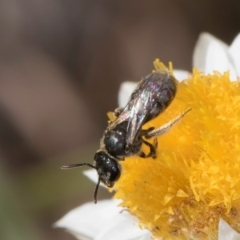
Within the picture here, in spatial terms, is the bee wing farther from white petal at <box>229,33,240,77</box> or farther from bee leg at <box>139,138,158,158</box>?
white petal at <box>229,33,240,77</box>

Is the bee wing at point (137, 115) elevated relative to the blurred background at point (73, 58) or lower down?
elevated

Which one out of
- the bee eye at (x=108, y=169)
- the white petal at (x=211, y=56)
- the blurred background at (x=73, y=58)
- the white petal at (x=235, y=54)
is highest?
the white petal at (x=235, y=54)

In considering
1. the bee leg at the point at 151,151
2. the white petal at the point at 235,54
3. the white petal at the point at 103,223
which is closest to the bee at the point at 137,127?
the bee leg at the point at 151,151

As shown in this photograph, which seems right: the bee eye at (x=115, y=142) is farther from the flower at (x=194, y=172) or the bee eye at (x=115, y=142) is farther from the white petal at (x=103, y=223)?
the white petal at (x=103, y=223)

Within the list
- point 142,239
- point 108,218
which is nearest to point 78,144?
point 108,218

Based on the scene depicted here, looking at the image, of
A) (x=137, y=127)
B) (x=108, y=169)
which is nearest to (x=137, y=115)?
(x=137, y=127)

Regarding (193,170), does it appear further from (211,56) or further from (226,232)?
(211,56)

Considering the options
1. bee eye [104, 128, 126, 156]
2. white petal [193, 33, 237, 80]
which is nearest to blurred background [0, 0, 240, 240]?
white petal [193, 33, 237, 80]
